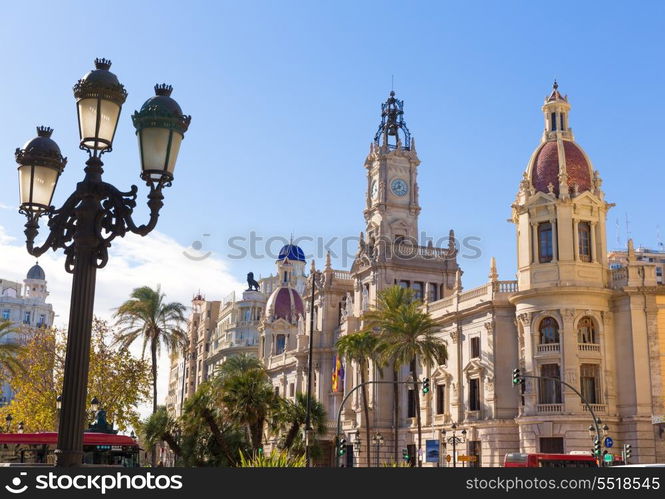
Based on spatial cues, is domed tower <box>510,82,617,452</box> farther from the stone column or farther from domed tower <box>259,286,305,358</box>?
domed tower <box>259,286,305,358</box>

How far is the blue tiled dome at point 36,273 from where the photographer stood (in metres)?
158

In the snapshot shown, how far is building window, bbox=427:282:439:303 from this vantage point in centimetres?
7219

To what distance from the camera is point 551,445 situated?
50.2m

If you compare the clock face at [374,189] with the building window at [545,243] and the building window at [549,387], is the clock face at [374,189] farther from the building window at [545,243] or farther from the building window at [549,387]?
the building window at [549,387]

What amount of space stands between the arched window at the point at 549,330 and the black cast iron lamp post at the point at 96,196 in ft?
147

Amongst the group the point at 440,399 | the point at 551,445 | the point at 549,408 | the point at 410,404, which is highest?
the point at 440,399

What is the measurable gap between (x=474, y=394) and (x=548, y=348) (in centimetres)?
834

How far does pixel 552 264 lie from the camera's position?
52500 mm

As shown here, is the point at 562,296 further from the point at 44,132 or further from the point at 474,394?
the point at 44,132

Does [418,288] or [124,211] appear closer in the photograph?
[124,211]

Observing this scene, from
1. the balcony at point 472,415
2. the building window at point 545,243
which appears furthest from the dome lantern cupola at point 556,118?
the balcony at point 472,415

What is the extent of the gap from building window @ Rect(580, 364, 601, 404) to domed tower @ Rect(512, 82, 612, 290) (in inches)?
212

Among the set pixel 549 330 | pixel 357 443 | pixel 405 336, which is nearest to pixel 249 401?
pixel 405 336

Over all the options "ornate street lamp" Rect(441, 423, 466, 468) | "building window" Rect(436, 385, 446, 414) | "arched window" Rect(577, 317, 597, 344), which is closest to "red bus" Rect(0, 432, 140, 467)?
"ornate street lamp" Rect(441, 423, 466, 468)
